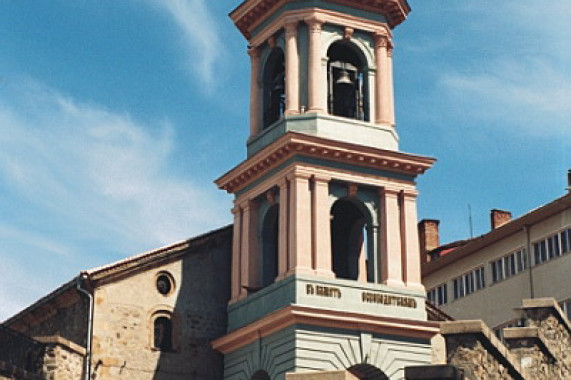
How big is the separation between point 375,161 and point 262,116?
474cm

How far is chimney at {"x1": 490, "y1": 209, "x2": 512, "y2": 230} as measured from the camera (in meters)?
60.3

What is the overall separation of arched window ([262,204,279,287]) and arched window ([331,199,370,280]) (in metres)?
1.98

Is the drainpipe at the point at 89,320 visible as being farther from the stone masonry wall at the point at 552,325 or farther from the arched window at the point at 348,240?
the stone masonry wall at the point at 552,325

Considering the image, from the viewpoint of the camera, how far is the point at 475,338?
3123 centimetres

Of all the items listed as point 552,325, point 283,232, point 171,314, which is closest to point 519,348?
point 552,325

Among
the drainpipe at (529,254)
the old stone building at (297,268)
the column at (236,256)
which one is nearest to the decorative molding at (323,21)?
the old stone building at (297,268)

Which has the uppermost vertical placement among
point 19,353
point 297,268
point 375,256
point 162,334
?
point 375,256

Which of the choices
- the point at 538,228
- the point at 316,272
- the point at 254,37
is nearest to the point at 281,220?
the point at 316,272

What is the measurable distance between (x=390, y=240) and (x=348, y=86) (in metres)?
5.62

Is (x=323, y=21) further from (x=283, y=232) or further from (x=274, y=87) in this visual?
(x=283, y=232)

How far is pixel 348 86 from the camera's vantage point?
40.5 m

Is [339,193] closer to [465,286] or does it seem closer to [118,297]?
[118,297]

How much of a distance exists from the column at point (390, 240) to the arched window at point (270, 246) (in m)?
3.54

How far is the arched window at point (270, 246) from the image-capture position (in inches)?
1550
